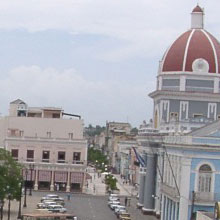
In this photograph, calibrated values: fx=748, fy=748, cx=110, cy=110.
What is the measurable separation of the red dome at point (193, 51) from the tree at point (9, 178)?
17.0 meters

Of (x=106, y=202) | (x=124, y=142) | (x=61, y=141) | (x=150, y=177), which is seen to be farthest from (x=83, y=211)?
(x=124, y=142)

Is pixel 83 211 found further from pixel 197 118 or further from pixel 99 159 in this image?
pixel 99 159

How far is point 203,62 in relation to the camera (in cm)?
6700

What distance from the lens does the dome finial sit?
69.6 metres

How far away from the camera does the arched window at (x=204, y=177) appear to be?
173ft

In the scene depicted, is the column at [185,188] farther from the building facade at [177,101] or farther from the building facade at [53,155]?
the building facade at [53,155]

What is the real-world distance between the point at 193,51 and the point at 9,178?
20.0 metres

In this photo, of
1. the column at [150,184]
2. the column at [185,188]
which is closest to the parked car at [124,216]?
the column at [150,184]

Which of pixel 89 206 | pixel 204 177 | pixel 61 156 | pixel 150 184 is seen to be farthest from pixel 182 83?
pixel 61 156

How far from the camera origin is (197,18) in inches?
2749

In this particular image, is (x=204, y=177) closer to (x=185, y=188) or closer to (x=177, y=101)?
(x=185, y=188)

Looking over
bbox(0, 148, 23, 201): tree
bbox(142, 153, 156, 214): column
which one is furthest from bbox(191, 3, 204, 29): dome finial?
bbox(0, 148, 23, 201): tree

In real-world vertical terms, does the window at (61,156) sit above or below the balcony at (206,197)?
above

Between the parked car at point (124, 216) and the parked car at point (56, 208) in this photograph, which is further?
the parked car at point (56, 208)
